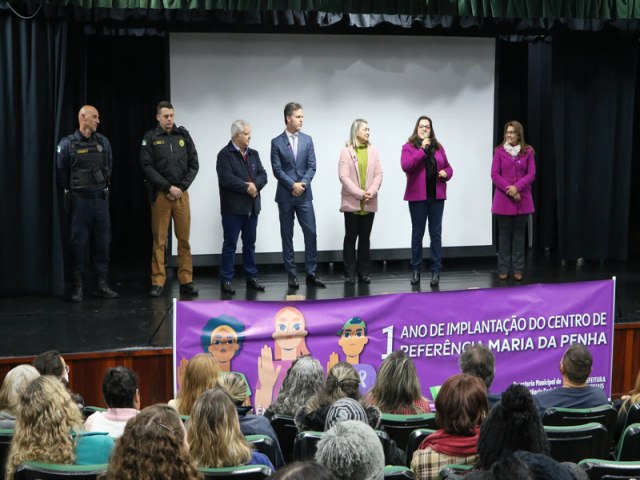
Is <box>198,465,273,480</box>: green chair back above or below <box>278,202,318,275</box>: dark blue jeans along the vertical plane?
below

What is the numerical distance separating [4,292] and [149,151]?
1.55 meters

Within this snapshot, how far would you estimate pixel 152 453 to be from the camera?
8.21 feet

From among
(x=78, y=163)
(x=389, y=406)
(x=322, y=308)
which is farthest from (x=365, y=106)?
(x=389, y=406)

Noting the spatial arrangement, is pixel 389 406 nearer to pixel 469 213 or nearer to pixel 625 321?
pixel 625 321

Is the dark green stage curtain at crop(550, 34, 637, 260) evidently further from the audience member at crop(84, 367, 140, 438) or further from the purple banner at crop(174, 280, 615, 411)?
the audience member at crop(84, 367, 140, 438)

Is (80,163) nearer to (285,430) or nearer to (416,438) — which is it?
→ (285,430)

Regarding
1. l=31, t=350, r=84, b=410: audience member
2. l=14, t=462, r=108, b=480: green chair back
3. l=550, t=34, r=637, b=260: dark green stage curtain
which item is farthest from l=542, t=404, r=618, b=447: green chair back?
l=550, t=34, r=637, b=260: dark green stage curtain

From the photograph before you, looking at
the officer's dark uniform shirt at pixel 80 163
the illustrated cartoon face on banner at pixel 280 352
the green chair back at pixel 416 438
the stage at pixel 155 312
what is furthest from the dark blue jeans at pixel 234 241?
the green chair back at pixel 416 438

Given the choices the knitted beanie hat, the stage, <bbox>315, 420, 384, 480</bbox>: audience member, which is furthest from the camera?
the stage

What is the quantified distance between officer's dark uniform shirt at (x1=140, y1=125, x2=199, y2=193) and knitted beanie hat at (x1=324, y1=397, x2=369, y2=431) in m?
3.94

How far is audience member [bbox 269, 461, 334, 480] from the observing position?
6.33 feet

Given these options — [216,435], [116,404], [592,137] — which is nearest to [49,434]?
[116,404]

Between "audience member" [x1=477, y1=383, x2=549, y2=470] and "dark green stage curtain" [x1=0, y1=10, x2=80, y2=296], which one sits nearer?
"audience member" [x1=477, y1=383, x2=549, y2=470]

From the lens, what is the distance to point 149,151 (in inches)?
275
